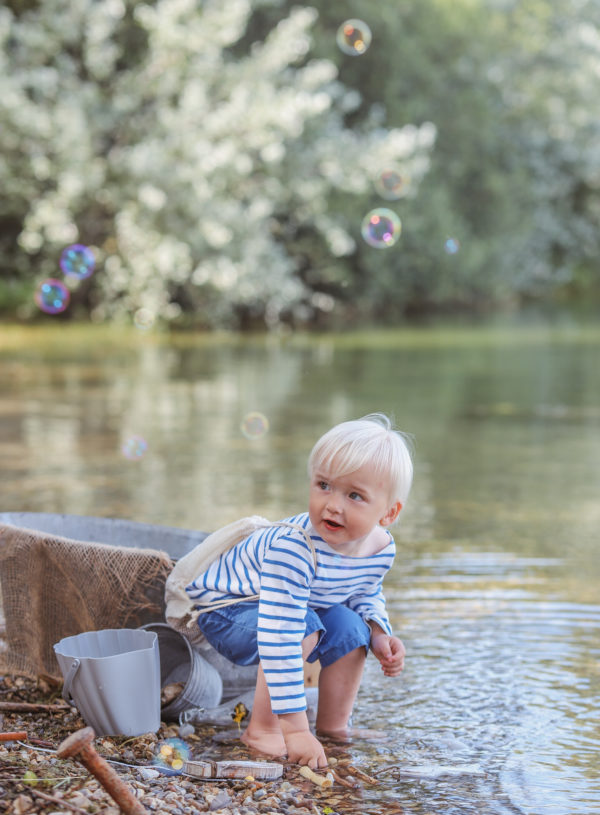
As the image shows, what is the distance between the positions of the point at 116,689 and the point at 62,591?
0.59 metres

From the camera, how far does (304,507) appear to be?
21.2 ft

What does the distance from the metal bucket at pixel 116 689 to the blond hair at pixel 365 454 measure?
27.2 inches

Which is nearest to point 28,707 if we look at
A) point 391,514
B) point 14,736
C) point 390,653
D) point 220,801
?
point 14,736

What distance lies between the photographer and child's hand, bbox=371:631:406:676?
348 centimetres

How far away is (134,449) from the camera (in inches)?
324

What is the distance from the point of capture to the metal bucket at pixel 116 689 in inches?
127

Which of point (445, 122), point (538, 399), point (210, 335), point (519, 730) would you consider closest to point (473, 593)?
point (519, 730)

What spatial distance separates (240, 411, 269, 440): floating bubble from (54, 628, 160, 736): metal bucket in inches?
221

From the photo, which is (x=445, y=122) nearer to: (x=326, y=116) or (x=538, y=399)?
(x=326, y=116)

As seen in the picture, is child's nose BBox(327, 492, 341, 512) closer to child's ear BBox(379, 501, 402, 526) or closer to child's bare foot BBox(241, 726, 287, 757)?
child's ear BBox(379, 501, 402, 526)

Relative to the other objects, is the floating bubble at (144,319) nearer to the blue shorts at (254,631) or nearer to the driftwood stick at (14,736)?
the blue shorts at (254,631)

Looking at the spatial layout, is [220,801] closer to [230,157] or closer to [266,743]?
[266,743]

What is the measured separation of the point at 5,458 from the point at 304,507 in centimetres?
242

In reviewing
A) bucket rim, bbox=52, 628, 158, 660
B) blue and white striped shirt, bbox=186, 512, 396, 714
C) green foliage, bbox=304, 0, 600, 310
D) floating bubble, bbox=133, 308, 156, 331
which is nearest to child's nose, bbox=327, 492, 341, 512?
blue and white striped shirt, bbox=186, 512, 396, 714
